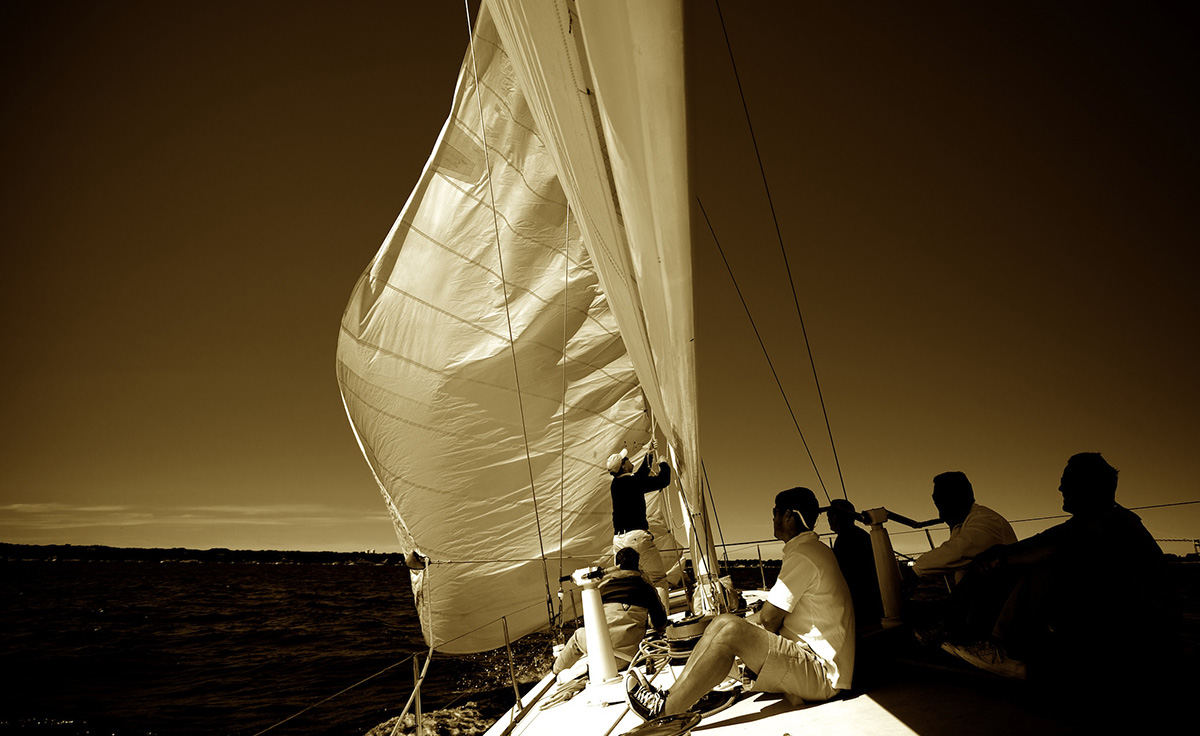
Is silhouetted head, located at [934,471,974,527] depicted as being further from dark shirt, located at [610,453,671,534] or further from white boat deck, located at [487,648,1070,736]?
dark shirt, located at [610,453,671,534]

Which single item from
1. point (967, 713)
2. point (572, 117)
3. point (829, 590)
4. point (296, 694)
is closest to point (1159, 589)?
point (967, 713)

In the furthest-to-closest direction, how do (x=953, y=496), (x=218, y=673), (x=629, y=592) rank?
(x=218, y=673) < (x=629, y=592) < (x=953, y=496)

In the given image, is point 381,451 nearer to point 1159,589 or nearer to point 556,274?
point 556,274

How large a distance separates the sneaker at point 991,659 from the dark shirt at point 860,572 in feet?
1.87

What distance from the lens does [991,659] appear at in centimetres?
226

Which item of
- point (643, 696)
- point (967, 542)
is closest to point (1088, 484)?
point (967, 542)

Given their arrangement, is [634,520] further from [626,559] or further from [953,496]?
[953,496]

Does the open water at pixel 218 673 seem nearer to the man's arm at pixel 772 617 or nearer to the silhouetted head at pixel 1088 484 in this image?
the man's arm at pixel 772 617

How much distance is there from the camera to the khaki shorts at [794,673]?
7.84ft

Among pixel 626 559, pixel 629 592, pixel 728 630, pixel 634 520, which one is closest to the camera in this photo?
pixel 728 630

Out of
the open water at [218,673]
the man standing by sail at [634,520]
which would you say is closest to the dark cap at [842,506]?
the man standing by sail at [634,520]

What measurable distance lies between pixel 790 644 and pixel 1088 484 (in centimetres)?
123

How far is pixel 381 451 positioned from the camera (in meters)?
6.18

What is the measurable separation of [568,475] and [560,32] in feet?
19.8
